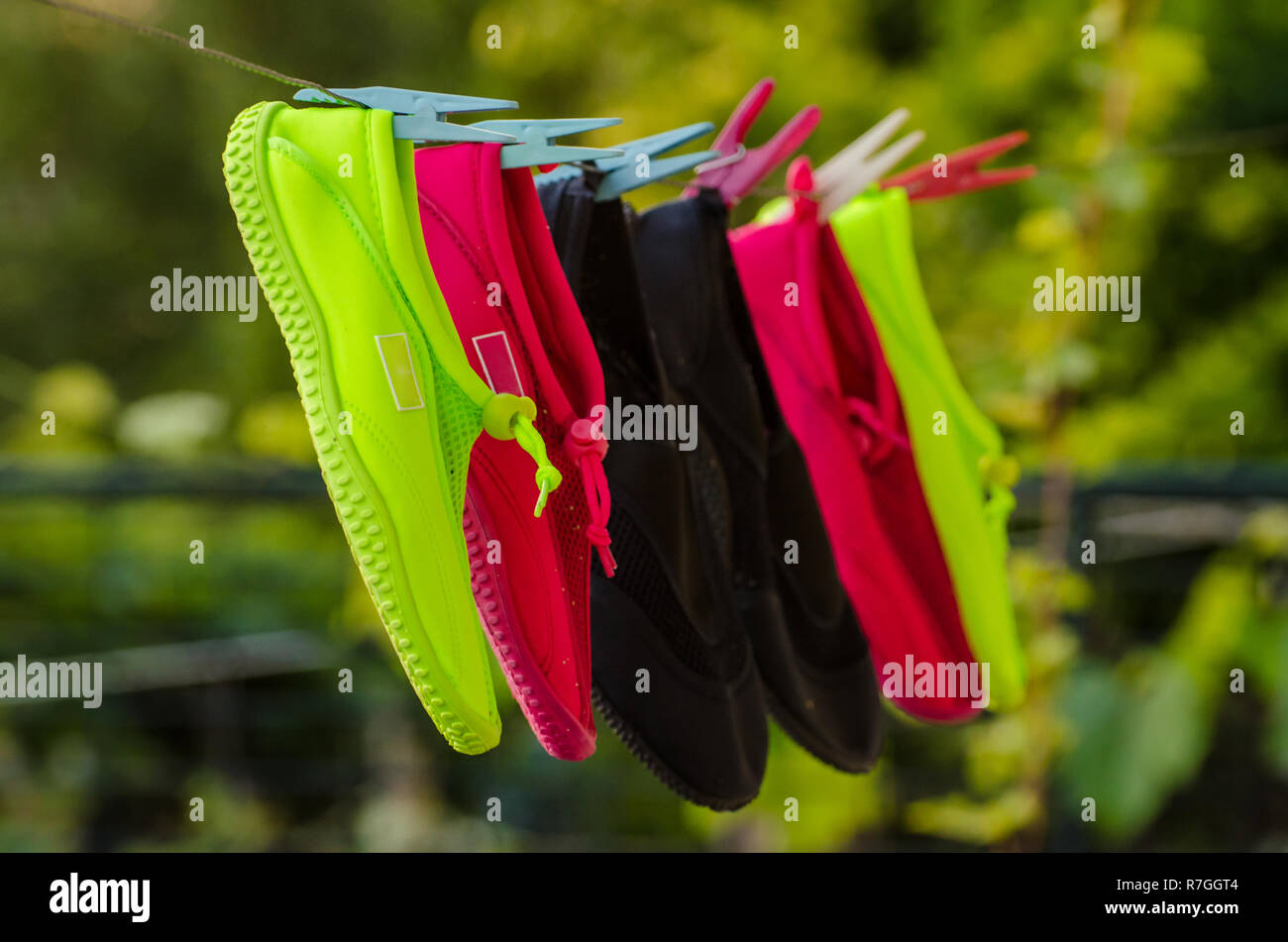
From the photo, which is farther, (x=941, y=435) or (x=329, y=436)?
(x=941, y=435)

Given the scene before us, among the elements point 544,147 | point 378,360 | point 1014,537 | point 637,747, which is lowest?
point 637,747

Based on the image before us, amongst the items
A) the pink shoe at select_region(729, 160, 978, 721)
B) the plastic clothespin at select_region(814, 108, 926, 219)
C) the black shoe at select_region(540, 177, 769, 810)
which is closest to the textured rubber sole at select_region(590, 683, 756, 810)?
the black shoe at select_region(540, 177, 769, 810)

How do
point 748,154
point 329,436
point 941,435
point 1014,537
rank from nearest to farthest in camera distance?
point 329,436 < point 748,154 < point 941,435 < point 1014,537

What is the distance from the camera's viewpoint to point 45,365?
445 centimetres

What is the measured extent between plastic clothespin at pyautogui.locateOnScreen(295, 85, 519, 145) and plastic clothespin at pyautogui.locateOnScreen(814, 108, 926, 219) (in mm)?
351

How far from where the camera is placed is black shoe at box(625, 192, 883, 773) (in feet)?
2.77

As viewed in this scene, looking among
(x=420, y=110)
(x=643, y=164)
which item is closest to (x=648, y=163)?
(x=643, y=164)

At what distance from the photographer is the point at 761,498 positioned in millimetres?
901

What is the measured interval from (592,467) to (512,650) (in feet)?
0.35

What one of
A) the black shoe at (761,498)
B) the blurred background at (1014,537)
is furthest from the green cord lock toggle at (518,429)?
the blurred background at (1014,537)

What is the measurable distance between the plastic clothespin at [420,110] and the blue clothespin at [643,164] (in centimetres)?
9

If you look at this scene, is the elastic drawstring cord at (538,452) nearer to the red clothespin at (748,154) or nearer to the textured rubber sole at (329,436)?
the textured rubber sole at (329,436)

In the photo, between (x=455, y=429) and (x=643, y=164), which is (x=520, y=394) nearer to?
(x=455, y=429)

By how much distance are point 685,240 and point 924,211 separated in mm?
2309
